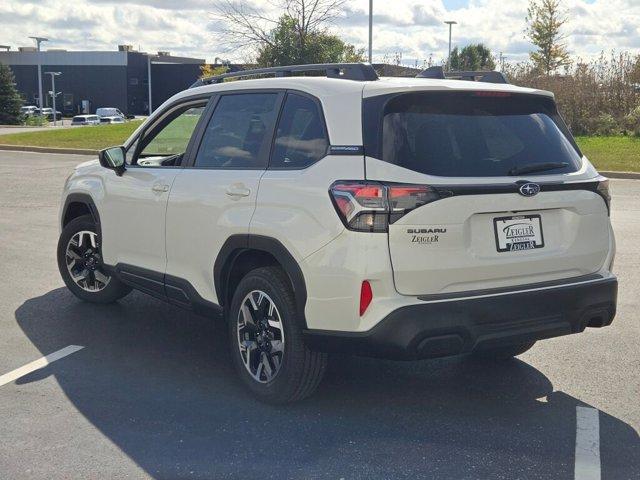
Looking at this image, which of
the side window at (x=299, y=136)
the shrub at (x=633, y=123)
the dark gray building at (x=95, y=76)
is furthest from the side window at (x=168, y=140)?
the dark gray building at (x=95, y=76)

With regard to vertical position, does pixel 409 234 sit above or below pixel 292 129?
below

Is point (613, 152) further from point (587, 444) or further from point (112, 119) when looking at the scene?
point (112, 119)

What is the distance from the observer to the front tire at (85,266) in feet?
22.8

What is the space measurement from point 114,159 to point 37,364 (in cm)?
155

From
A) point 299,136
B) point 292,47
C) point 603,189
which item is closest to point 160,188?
point 299,136

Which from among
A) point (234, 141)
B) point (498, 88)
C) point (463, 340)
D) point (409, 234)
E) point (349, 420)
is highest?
point (498, 88)

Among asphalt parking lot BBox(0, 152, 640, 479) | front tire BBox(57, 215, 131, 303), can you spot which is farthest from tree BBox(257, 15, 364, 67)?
asphalt parking lot BBox(0, 152, 640, 479)

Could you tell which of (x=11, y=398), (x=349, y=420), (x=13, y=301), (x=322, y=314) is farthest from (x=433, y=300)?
(x=13, y=301)

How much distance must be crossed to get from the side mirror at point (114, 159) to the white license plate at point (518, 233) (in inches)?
116

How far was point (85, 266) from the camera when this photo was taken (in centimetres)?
706

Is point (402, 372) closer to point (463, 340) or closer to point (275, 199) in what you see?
point (463, 340)

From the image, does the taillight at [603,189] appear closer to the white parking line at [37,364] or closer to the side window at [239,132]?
the side window at [239,132]

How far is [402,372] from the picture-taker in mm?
5355

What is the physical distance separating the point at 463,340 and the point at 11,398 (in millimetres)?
2558
